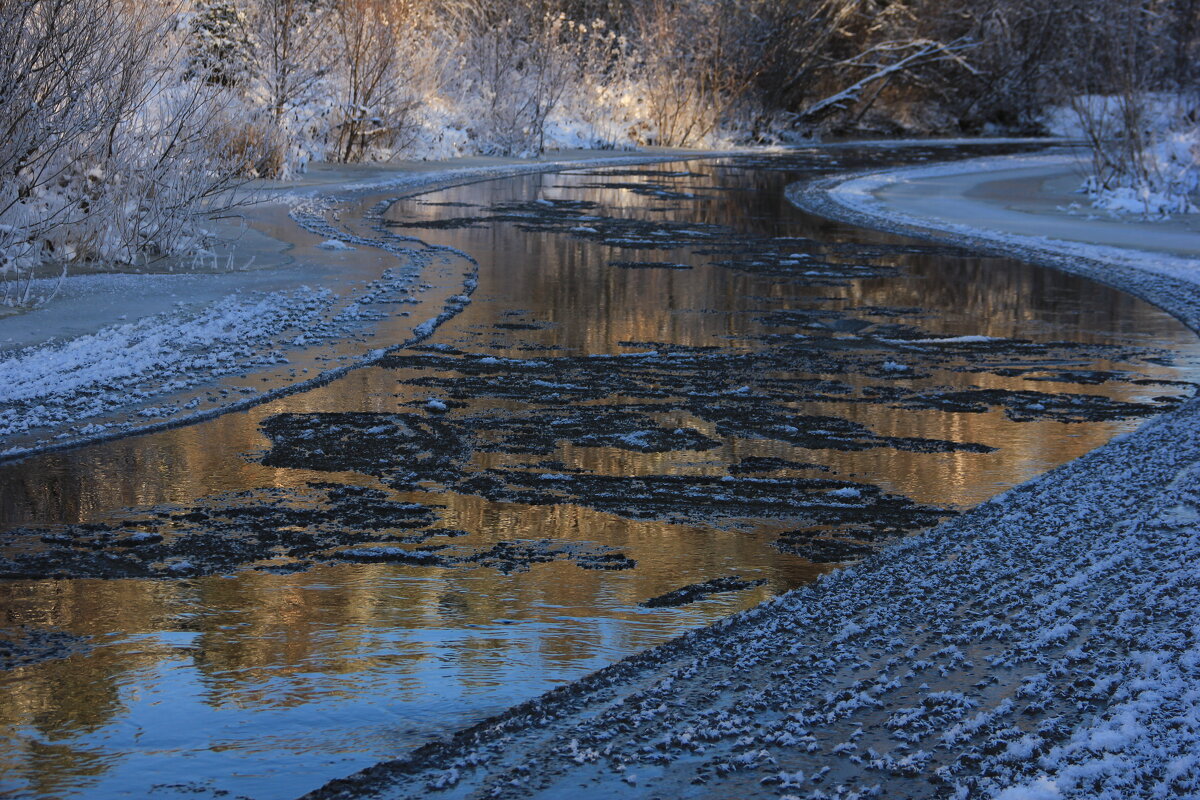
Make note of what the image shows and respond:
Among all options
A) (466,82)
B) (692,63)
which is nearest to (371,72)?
(466,82)

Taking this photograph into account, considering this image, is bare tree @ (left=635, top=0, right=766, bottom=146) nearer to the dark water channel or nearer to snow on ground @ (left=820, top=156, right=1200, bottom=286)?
snow on ground @ (left=820, top=156, right=1200, bottom=286)

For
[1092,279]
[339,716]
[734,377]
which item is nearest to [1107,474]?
[734,377]

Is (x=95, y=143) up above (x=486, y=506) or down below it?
above

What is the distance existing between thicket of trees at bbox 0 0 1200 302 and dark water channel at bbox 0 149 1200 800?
3377 mm

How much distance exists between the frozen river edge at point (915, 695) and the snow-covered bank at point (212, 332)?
351 centimetres

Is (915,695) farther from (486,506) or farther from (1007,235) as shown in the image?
(1007,235)

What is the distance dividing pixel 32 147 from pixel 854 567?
7.44 meters

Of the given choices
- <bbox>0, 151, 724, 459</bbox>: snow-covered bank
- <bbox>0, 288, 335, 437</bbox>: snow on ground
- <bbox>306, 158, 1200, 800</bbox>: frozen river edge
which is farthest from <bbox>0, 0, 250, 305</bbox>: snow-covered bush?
<bbox>306, 158, 1200, 800</bbox>: frozen river edge

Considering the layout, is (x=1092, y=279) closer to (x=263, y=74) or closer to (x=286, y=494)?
(x=286, y=494)

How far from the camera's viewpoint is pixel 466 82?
3016 centimetres

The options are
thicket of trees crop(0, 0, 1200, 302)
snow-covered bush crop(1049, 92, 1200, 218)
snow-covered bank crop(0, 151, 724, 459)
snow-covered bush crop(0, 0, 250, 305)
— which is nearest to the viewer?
snow-covered bank crop(0, 151, 724, 459)

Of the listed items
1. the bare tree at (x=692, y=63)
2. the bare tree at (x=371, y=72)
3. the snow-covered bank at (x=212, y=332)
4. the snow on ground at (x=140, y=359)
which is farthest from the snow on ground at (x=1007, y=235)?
the bare tree at (x=692, y=63)

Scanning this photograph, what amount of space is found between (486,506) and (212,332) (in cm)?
388

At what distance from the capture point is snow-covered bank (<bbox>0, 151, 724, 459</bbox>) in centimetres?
658
